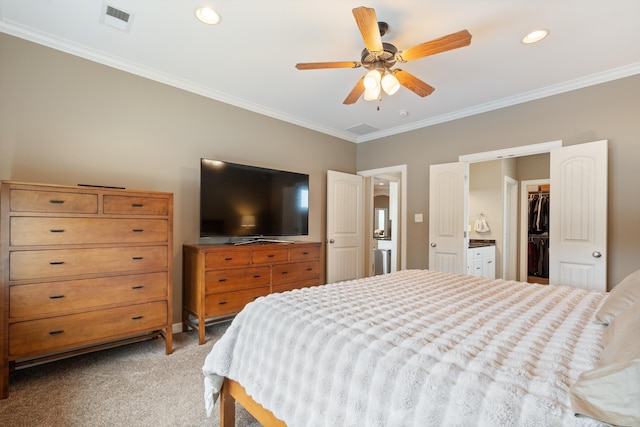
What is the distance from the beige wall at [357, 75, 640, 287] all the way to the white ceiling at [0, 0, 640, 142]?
0.50ft

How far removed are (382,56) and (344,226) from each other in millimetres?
2836

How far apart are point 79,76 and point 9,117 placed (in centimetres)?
62

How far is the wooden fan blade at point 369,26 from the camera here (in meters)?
1.68

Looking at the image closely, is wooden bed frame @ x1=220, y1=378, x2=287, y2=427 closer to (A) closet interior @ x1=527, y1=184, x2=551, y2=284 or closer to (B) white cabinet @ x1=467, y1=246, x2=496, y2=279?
(B) white cabinet @ x1=467, y1=246, x2=496, y2=279

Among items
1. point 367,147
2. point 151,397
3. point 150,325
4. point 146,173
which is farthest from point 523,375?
point 367,147

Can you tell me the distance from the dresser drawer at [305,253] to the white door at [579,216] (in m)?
2.59

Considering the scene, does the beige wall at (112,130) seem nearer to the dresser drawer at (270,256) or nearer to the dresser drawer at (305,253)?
the dresser drawer at (270,256)

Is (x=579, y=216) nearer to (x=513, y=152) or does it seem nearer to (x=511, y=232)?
(x=513, y=152)

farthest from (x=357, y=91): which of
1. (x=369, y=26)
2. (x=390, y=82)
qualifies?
(x=369, y=26)

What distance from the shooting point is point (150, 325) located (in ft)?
8.14

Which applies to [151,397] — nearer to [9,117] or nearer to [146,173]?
[146,173]

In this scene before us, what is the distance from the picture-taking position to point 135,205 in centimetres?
240

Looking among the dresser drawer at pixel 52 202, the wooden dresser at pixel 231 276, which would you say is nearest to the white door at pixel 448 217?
the wooden dresser at pixel 231 276

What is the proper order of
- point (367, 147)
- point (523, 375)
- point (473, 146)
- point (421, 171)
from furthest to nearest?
point (367, 147) → point (421, 171) → point (473, 146) → point (523, 375)
